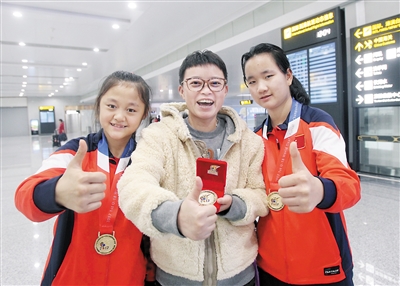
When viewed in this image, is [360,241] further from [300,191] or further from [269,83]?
[300,191]

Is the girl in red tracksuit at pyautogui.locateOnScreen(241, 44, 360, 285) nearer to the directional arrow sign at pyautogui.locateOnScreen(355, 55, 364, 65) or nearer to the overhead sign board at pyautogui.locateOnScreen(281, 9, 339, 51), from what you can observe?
the overhead sign board at pyautogui.locateOnScreen(281, 9, 339, 51)

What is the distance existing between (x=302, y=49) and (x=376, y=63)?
3.72ft

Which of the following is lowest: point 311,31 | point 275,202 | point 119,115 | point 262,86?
point 275,202

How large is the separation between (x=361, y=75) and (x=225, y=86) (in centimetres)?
406

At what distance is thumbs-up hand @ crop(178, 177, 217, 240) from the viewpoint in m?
0.74

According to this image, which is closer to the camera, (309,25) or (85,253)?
(85,253)

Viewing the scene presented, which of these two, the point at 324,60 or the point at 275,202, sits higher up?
the point at 324,60

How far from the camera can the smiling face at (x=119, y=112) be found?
1.21 metres

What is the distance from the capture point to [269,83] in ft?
4.24

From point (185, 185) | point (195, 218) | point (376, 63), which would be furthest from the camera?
point (376, 63)

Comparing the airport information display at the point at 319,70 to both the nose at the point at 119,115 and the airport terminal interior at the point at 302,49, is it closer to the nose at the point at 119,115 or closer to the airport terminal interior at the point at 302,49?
the airport terminal interior at the point at 302,49

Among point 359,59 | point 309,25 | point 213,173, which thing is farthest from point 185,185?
point 359,59

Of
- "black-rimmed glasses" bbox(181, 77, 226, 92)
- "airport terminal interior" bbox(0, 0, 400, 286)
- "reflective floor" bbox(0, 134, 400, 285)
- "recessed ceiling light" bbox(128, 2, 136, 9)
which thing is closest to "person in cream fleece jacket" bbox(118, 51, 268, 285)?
"black-rimmed glasses" bbox(181, 77, 226, 92)

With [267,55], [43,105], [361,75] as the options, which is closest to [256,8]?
[361,75]
